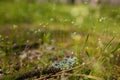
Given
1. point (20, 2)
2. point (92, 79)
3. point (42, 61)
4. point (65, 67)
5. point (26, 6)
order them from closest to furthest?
point (92, 79) → point (65, 67) → point (42, 61) → point (26, 6) → point (20, 2)

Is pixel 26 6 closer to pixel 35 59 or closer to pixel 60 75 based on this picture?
pixel 35 59

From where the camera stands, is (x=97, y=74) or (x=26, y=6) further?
(x=26, y=6)

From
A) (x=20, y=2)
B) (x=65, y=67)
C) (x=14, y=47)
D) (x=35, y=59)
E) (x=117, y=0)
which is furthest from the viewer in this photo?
(x=117, y=0)

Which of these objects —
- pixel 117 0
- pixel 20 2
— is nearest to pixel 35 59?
pixel 20 2

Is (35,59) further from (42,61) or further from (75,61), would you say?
(75,61)

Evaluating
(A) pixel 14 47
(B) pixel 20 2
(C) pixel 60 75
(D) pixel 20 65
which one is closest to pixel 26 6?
(B) pixel 20 2

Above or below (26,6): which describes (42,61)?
below

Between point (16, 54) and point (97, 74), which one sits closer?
point (97, 74)

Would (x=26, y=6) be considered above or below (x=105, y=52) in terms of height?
above

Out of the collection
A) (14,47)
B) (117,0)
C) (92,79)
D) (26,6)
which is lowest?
(92,79)
